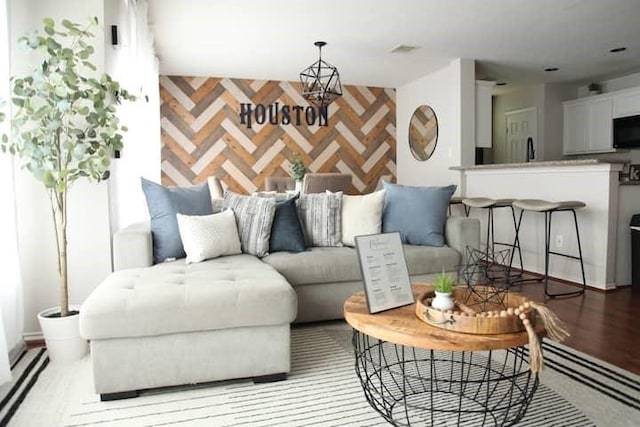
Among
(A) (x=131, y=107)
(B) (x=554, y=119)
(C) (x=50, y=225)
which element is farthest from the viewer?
(B) (x=554, y=119)

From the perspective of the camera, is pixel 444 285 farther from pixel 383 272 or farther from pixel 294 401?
pixel 294 401

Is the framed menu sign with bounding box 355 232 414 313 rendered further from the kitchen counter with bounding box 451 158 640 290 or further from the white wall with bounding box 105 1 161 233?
the kitchen counter with bounding box 451 158 640 290

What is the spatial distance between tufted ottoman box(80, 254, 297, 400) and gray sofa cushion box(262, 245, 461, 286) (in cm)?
64

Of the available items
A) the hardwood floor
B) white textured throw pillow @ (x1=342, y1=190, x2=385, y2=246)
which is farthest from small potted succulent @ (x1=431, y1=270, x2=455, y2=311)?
white textured throw pillow @ (x1=342, y1=190, x2=385, y2=246)

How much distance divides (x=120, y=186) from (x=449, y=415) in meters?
2.56

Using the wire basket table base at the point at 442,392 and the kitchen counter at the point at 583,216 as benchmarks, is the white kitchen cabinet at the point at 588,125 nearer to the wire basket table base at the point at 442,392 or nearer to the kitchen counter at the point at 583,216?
the kitchen counter at the point at 583,216

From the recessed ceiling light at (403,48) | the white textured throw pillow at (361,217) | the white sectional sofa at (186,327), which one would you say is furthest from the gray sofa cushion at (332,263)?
the recessed ceiling light at (403,48)

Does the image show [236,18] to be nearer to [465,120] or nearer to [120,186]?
[120,186]

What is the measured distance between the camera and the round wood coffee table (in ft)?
4.49

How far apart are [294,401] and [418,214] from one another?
1788 mm

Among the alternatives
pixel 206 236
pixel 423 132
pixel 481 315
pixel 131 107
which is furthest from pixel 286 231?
pixel 423 132

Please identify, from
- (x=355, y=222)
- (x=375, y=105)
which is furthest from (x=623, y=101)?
(x=355, y=222)

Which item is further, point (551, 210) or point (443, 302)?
point (551, 210)

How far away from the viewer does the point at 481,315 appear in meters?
1.41
